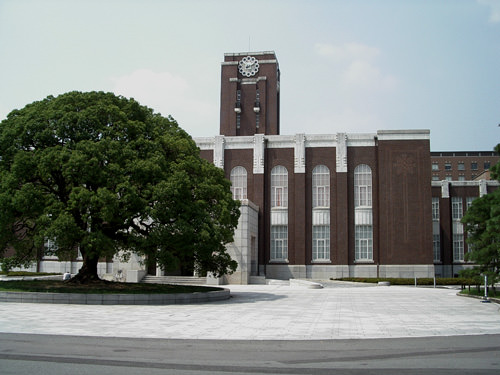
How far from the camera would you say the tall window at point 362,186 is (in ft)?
138

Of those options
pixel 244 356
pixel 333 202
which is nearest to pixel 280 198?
pixel 333 202

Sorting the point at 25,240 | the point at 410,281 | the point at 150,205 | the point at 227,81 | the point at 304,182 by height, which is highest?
the point at 227,81

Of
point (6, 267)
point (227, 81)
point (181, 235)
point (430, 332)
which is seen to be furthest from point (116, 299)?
point (227, 81)

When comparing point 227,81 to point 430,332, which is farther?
point 227,81

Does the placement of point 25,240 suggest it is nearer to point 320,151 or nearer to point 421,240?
point 320,151

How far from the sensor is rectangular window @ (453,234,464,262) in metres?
46.0

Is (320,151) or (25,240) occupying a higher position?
(320,151)

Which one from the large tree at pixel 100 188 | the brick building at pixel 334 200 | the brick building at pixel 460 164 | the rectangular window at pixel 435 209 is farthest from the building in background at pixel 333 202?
the brick building at pixel 460 164

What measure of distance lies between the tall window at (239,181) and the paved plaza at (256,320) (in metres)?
22.7

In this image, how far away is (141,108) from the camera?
23.7 meters

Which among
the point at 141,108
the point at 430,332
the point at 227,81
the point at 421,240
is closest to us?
the point at 430,332

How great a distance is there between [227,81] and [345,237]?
19523 millimetres

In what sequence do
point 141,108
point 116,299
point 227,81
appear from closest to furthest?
point 116,299
point 141,108
point 227,81

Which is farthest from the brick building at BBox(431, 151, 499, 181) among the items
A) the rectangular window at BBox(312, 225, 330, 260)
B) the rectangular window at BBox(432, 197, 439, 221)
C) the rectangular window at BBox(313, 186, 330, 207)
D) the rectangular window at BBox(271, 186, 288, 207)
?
the rectangular window at BBox(271, 186, 288, 207)
